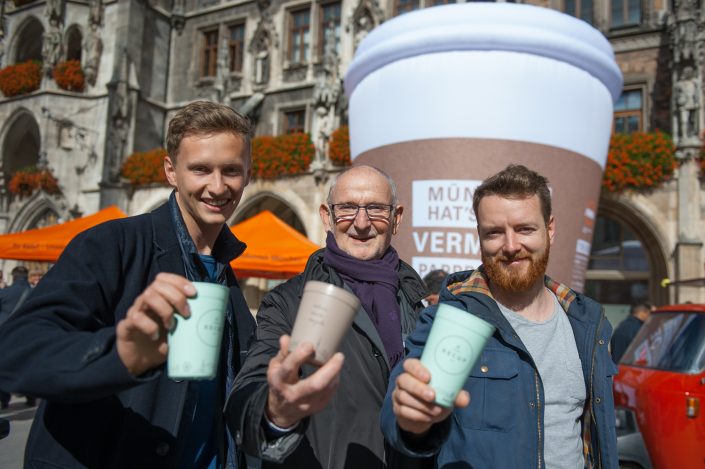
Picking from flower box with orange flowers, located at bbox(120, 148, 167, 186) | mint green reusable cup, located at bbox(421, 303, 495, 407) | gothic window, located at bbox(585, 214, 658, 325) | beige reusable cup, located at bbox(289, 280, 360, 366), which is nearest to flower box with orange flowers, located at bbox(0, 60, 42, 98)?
flower box with orange flowers, located at bbox(120, 148, 167, 186)

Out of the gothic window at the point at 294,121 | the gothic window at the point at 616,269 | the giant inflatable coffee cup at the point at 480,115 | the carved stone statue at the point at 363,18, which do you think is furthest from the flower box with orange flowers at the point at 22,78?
the giant inflatable coffee cup at the point at 480,115

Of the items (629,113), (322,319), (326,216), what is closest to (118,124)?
(629,113)

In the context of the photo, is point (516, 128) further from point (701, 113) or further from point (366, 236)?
point (701, 113)

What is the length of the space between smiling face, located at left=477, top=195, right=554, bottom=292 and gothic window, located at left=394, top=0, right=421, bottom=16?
47.0 ft

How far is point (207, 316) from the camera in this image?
1.00 metres

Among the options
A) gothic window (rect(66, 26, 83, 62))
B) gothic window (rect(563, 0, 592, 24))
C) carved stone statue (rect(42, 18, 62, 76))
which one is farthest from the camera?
gothic window (rect(66, 26, 83, 62))

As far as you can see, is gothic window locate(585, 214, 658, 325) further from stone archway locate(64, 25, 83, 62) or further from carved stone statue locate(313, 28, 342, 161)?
stone archway locate(64, 25, 83, 62)

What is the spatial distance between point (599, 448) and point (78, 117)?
18.7m

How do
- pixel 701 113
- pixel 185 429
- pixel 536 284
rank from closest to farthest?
1. pixel 185 429
2. pixel 536 284
3. pixel 701 113

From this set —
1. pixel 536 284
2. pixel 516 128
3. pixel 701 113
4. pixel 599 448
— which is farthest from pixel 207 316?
pixel 701 113

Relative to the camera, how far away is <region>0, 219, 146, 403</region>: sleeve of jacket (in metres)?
0.96

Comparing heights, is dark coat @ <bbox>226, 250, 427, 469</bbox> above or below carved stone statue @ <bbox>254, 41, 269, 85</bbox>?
below

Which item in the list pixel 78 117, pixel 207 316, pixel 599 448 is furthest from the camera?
pixel 78 117

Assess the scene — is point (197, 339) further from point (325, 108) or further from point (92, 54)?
point (92, 54)
